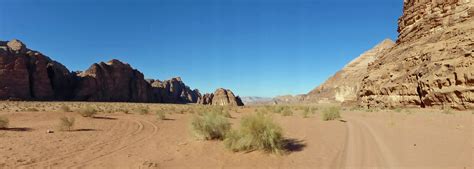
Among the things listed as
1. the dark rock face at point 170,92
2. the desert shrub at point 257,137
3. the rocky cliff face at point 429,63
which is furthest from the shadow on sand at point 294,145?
the dark rock face at point 170,92

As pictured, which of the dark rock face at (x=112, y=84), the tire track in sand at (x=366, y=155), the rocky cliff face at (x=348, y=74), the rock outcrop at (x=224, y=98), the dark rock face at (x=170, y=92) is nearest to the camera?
the tire track in sand at (x=366, y=155)

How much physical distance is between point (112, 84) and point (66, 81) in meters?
12.5

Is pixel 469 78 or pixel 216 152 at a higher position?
pixel 469 78

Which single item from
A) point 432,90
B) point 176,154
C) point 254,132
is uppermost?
point 432,90

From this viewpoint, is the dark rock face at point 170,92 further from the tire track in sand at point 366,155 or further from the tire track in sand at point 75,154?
the tire track in sand at point 366,155

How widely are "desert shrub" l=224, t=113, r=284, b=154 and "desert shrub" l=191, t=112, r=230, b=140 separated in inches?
78.6

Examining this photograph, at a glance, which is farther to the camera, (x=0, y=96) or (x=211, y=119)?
(x=0, y=96)

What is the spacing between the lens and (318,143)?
950cm

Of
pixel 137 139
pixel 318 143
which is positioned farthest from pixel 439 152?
pixel 137 139

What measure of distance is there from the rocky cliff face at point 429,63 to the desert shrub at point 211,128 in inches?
777

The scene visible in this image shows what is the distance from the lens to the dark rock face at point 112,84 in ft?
248

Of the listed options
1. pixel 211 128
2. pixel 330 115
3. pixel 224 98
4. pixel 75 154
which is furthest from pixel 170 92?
pixel 75 154

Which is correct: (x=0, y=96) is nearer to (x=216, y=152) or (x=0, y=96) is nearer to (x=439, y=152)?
(x=216, y=152)

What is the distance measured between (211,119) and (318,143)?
3883 millimetres
